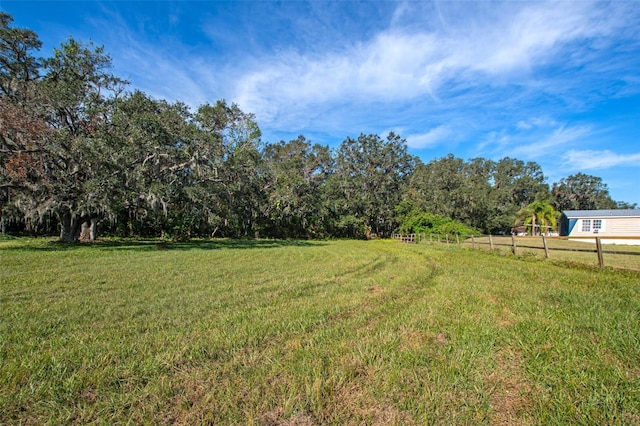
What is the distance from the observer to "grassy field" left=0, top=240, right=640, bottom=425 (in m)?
2.28

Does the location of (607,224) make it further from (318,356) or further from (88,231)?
(88,231)

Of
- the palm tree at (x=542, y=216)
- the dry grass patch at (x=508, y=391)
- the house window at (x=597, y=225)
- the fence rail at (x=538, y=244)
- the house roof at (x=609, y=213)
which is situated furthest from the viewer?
the palm tree at (x=542, y=216)

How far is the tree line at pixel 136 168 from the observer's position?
A: 46.1ft

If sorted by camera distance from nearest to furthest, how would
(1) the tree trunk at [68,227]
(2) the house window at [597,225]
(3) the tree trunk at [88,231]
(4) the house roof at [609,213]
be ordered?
1. (1) the tree trunk at [68,227]
2. (3) the tree trunk at [88,231]
3. (4) the house roof at [609,213]
4. (2) the house window at [597,225]

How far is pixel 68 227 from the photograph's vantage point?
17.3 meters

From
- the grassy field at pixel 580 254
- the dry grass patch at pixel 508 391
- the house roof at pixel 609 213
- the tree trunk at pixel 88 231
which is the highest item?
the house roof at pixel 609 213

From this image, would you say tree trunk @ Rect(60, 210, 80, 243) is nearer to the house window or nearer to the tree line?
the tree line

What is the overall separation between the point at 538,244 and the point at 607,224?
45.1ft

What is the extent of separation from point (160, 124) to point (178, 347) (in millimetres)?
16569

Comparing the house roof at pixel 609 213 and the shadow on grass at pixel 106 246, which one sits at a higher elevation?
the house roof at pixel 609 213

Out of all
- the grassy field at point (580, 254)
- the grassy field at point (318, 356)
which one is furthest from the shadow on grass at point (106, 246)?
the grassy field at point (580, 254)

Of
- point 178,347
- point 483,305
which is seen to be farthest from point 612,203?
point 178,347

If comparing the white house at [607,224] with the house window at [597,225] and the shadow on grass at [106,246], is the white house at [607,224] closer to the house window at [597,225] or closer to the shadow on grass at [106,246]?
the house window at [597,225]

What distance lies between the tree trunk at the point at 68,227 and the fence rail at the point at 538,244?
21.8 m
